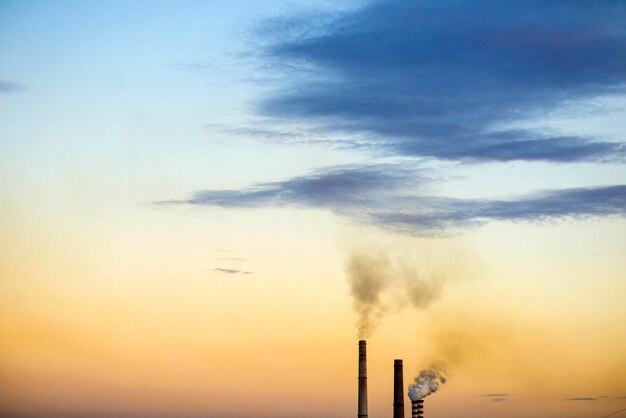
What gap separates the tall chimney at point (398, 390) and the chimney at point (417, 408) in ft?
5.18

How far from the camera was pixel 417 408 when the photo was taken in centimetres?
6191

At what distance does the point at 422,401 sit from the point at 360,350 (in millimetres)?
5330

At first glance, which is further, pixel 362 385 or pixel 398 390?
pixel 398 390

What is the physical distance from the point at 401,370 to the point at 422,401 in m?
2.71

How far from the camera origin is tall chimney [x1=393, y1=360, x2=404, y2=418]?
60094 millimetres

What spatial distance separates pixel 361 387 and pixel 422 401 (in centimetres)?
476

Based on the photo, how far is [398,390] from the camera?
60.6 meters

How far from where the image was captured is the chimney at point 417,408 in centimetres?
6166

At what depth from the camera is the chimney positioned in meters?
61.7

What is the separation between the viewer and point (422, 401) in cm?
6228

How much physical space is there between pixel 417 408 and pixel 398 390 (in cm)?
239

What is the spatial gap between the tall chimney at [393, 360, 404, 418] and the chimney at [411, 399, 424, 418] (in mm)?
1579

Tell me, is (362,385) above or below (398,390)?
above

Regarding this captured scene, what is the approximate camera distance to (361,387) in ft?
198
